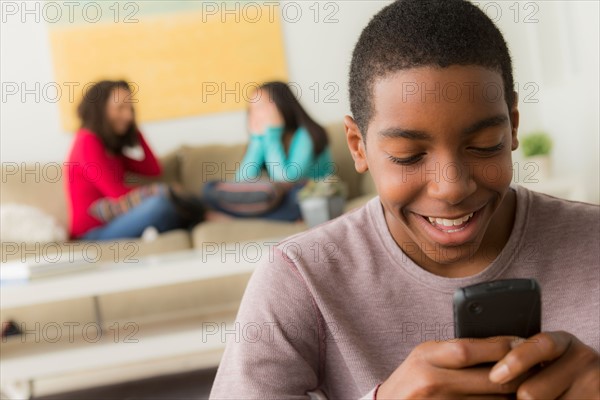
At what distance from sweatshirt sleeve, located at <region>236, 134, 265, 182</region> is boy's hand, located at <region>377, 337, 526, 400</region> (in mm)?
2620

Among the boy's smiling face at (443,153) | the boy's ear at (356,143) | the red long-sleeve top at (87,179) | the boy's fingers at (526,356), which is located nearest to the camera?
the boy's fingers at (526,356)

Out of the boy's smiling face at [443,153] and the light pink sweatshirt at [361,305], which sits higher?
the boy's smiling face at [443,153]

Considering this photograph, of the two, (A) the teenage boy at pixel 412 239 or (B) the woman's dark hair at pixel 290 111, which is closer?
(A) the teenage boy at pixel 412 239

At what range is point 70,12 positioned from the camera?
355cm

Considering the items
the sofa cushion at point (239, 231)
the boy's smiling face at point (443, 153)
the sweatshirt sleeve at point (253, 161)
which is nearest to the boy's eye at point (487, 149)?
the boy's smiling face at point (443, 153)

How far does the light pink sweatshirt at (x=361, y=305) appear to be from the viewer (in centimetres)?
72

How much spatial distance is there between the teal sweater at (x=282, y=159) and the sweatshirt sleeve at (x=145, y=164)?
363 millimetres

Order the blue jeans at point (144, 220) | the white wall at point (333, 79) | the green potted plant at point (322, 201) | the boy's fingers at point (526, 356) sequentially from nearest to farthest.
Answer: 1. the boy's fingers at point (526, 356)
2. the green potted plant at point (322, 201)
3. the blue jeans at point (144, 220)
4. the white wall at point (333, 79)

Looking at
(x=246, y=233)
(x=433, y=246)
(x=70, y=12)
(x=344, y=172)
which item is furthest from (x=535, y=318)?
(x=70, y=12)

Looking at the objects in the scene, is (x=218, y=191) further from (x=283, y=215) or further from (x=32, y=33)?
(x=32, y=33)

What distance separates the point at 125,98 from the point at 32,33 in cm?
81

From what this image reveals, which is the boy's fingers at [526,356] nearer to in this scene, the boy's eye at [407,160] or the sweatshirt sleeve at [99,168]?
the boy's eye at [407,160]

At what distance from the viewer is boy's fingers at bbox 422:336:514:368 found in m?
0.55

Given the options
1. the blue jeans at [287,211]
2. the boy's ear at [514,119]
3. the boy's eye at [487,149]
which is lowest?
the blue jeans at [287,211]
